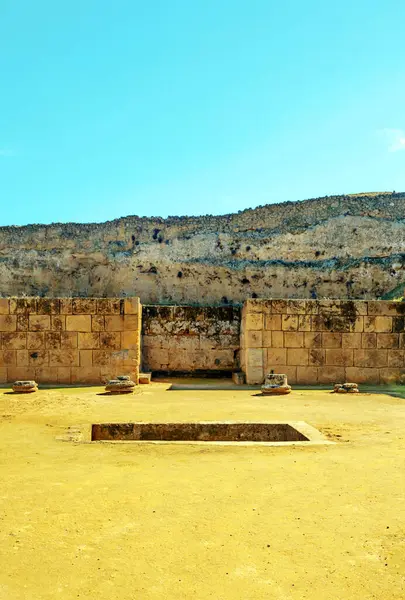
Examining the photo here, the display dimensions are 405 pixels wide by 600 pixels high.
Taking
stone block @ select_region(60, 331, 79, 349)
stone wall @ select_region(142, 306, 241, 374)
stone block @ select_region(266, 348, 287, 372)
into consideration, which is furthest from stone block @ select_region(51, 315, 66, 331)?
stone block @ select_region(266, 348, 287, 372)

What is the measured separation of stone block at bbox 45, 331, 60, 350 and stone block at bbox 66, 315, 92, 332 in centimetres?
29

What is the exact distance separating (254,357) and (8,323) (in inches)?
213

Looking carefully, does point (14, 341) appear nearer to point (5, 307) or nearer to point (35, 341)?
point (35, 341)

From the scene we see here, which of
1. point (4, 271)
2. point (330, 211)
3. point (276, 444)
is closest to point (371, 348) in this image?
point (276, 444)

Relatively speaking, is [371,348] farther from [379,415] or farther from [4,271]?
[4,271]

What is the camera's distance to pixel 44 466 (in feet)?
13.0

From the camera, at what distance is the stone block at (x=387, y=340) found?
35.8 ft

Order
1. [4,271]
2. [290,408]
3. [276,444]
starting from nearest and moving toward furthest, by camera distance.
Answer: [276,444] < [290,408] < [4,271]

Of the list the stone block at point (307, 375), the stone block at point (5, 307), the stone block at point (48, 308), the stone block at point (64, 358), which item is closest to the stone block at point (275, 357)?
the stone block at point (307, 375)

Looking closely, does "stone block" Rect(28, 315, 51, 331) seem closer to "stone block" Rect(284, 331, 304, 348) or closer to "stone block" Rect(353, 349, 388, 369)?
"stone block" Rect(284, 331, 304, 348)

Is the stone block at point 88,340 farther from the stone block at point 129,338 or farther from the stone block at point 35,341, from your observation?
the stone block at point 35,341

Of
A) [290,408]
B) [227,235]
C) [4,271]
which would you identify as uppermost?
[227,235]

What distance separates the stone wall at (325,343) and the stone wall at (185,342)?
70.2 inches

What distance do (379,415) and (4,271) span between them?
108ft
